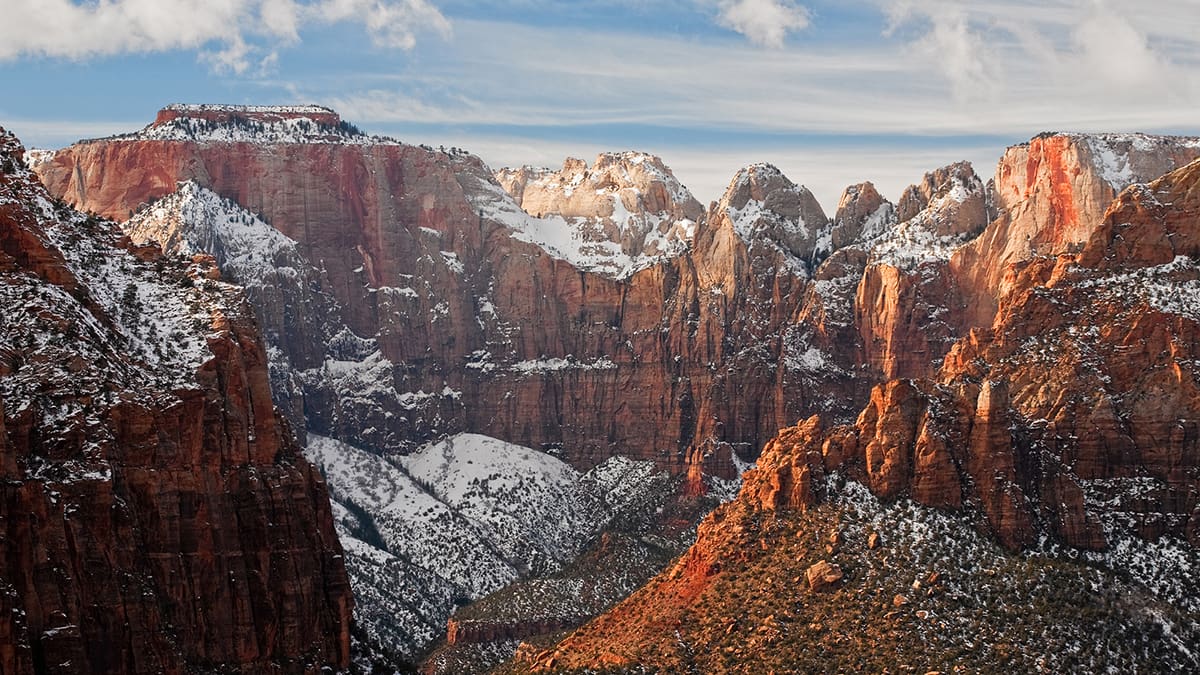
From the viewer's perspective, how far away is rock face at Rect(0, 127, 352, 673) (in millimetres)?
114125

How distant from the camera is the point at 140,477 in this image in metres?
122

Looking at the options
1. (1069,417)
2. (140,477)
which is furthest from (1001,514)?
(140,477)

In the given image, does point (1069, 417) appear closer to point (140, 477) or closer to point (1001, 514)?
point (1001, 514)

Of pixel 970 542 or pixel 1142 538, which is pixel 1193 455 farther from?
pixel 970 542

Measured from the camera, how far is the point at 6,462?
A: 367ft

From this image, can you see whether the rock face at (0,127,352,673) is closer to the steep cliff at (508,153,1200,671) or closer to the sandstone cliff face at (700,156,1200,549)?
the steep cliff at (508,153,1200,671)

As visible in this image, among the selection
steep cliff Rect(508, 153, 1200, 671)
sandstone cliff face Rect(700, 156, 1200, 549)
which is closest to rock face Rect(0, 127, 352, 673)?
steep cliff Rect(508, 153, 1200, 671)

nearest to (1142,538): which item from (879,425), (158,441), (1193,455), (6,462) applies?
(1193,455)

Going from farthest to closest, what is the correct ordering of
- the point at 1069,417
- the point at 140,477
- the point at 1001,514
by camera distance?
the point at 1069,417 → the point at 1001,514 → the point at 140,477

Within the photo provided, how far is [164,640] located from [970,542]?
71244mm

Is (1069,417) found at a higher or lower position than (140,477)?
lower

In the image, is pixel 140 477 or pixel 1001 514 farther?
pixel 1001 514

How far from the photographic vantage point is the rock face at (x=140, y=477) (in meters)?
114

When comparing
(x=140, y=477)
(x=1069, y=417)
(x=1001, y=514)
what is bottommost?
(x=1001, y=514)
